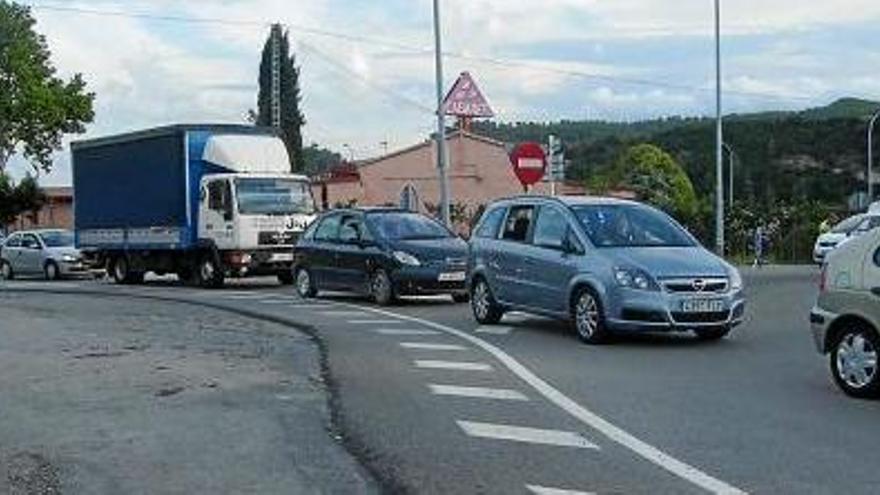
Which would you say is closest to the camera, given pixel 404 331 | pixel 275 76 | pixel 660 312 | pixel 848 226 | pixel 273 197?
pixel 660 312

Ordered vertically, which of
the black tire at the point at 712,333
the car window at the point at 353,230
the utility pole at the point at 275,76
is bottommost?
the black tire at the point at 712,333

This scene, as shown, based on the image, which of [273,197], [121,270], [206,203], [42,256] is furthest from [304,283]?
[42,256]

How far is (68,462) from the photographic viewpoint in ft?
28.3

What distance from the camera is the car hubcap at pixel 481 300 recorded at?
1812 cm

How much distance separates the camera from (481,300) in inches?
719

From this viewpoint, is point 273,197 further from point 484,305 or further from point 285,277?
point 484,305

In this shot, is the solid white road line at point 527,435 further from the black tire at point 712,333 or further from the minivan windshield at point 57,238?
the minivan windshield at point 57,238

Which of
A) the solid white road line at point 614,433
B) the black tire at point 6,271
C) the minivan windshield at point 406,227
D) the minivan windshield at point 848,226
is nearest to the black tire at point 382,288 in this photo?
the minivan windshield at point 406,227

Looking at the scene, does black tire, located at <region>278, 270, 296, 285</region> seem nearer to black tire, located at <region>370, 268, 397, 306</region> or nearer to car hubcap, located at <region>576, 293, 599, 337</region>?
black tire, located at <region>370, 268, 397, 306</region>

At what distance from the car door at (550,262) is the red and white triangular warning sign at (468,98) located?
12883mm

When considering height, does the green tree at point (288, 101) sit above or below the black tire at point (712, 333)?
above

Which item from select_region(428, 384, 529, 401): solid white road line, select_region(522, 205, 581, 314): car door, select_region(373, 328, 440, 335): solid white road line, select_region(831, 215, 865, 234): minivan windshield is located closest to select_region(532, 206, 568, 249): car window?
select_region(522, 205, 581, 314): car door

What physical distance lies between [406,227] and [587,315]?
7861 mm

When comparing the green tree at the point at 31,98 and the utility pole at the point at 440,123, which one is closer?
the utility pole at the point at 440,123
